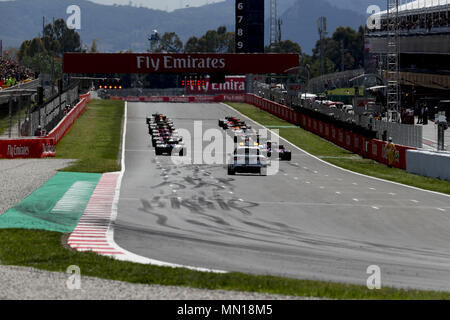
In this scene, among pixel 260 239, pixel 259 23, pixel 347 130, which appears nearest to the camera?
pixel 260 239

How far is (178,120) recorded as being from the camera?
79.2 metres

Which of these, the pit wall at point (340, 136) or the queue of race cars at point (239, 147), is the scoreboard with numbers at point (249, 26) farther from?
the queue of race cars at point (239, 147)

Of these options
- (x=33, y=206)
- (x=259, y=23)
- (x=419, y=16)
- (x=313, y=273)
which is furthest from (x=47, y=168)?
(x=259, y=23)

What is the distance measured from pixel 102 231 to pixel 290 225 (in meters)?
5.36

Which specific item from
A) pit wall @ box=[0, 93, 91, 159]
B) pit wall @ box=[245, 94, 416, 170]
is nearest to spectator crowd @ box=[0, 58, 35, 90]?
pit wall @ box=[245, 94, 416, 170]

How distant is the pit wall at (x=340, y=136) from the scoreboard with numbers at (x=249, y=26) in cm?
3409

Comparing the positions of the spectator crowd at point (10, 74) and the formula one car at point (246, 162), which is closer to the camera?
the formula one car at point (246, 162)

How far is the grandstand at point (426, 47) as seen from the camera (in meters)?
87.0

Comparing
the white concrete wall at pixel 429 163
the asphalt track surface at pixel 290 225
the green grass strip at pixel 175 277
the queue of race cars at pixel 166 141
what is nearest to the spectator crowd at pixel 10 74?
the queue of race cars at pixel 166 141

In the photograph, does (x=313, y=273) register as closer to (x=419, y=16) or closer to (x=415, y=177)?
(x=415, y=177)

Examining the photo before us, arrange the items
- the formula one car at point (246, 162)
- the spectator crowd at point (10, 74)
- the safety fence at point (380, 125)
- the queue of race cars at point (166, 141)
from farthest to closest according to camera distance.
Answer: the spectator crowd at point (10, 74) < the queue of race cars at point (166, 141) < the safety fence at point (380, 125) < the formula one car at point (246, 162)

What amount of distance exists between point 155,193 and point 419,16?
243 ft

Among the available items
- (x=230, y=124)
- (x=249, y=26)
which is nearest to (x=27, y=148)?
(x=230, y=124)

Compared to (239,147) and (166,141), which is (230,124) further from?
(239,147)
